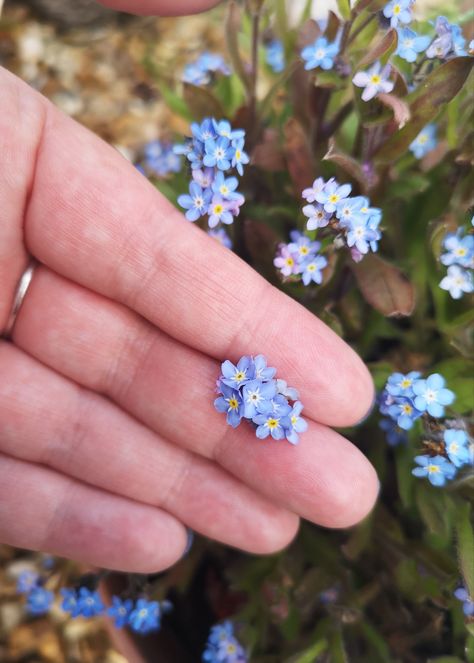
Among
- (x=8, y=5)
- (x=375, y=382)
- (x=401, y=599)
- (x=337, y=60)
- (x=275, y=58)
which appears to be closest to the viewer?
(x=337, y=60)

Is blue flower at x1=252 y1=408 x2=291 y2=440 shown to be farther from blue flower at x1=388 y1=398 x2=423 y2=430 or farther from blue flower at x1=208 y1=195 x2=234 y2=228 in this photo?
blue flower at x1=208 y1=195 x2=234 y2=228

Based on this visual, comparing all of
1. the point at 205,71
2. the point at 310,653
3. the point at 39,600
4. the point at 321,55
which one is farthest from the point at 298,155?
the point at 39,600

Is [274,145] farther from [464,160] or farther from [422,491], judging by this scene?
[422,491]

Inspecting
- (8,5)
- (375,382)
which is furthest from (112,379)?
(8,5)

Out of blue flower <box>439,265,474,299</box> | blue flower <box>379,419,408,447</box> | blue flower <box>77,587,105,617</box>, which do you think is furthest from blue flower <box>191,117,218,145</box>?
blue flower <box>77,587,105,617</box>

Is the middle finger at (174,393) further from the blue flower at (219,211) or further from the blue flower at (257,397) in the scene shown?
the blue flower at (219,211)

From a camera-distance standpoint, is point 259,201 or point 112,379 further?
point 259,201

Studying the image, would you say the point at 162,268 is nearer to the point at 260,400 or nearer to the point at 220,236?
the point at 220,236
